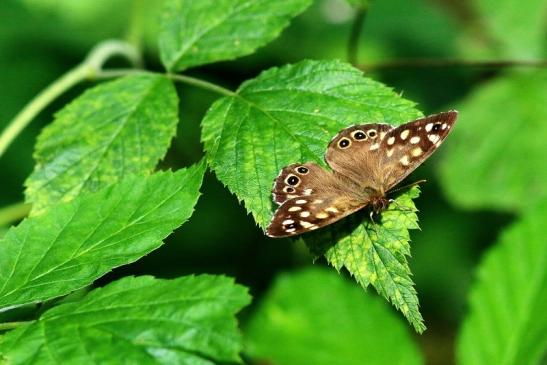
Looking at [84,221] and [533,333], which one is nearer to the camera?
[84,221]

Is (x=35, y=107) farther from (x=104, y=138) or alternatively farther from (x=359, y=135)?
(x=359, y=135)

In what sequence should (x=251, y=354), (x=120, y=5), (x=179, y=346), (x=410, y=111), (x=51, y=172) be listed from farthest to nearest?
(x=120, y=5) < (x=251, y=354) < (x=51, y=172) < (x=410, y=111) < (x=179, y=346)

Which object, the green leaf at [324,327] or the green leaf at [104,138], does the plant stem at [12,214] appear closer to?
the green leaf at [104,138]

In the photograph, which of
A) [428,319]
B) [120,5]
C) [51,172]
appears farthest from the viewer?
[120,5]

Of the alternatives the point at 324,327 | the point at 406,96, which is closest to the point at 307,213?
the point at 324,327

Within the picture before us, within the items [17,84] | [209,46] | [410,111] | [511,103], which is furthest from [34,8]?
[410,111]

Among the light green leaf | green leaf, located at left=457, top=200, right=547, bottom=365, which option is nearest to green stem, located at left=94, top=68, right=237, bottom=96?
green leaf, located at left=457, top=200, right=547, bottom=365

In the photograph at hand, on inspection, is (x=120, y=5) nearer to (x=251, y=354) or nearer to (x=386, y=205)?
(x=251, y=354)
